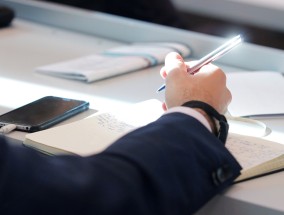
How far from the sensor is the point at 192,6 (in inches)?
74.1

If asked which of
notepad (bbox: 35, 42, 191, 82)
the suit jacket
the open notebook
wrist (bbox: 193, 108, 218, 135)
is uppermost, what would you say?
notepad (bbox: 35, 42, 191, 82)

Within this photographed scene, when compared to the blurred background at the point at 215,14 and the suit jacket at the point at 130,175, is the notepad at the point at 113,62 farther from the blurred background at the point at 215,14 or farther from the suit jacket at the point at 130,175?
the suit jacket at the point at 130,175

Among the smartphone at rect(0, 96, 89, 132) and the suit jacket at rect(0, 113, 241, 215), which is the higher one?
the smartphone at rect(0, 96, 89, 132)

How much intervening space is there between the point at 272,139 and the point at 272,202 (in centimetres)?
22

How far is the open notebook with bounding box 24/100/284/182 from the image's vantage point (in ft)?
2.98

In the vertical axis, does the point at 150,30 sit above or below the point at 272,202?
above

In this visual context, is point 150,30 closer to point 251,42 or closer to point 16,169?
point 251,42

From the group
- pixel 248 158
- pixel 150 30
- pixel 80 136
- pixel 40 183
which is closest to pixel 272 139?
pixel 248 158

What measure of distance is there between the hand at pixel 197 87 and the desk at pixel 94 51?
0.14m

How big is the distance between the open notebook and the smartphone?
0.04 metres

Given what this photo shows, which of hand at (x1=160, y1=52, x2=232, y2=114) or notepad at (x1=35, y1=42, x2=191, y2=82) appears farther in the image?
notepad at (x1=35, y1=42, x2=191, y2=82)

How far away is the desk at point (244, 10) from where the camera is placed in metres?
1.70

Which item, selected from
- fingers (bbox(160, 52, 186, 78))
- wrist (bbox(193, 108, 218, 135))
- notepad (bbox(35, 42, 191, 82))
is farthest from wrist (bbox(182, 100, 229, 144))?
notepad (bbox(35, 42, 191, 82))

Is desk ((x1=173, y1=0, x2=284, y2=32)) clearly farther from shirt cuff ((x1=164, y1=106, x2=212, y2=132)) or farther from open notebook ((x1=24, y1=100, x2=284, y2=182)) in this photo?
shirt cuff ((x1=164, y1=106, x2=212, y2=132))
